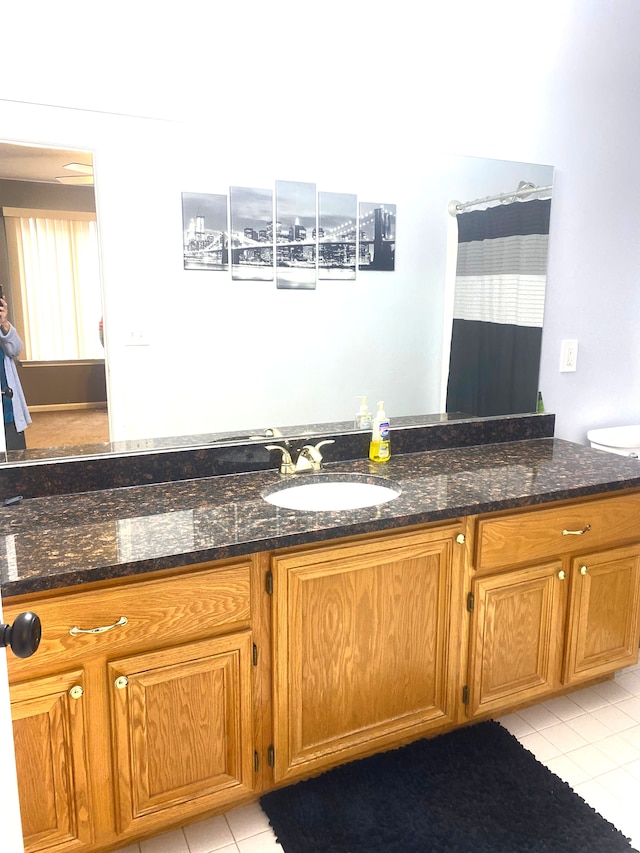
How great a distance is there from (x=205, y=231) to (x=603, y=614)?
1738 millimetres

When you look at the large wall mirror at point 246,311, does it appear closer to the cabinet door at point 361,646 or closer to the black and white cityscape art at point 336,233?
the black and white cityscape art at point 336,233

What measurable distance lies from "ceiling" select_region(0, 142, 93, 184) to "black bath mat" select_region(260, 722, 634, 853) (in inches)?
69.3

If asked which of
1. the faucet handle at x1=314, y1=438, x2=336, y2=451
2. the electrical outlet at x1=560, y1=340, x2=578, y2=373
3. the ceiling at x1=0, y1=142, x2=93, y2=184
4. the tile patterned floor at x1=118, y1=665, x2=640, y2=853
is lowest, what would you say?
the tile patterned floor at x1=118, y1=665, x2=640, y2=853

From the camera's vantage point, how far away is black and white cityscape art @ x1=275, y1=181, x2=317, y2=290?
2018 millimetres

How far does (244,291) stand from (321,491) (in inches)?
25.9

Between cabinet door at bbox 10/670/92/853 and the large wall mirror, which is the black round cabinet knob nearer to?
cabinet door at bbox 10/670/92/853

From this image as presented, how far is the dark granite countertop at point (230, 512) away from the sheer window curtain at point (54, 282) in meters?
0.43

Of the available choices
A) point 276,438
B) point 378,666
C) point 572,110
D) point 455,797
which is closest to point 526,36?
point 572,110

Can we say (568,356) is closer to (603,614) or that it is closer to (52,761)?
(603,614)

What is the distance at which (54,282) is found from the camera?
1.75 metres

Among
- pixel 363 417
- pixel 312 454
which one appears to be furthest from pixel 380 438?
pixel 312 454

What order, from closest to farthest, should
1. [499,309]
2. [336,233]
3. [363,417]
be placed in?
[336,233] < [363,417] < [499,309]

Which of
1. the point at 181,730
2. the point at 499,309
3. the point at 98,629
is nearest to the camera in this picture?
the point at 98,629

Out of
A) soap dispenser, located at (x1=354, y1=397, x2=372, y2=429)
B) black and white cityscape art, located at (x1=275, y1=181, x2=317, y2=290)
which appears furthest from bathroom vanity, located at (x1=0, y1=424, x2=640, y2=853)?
black and white cityscape art, located at (x1=275, y1=181, x2=317, y2=290)
